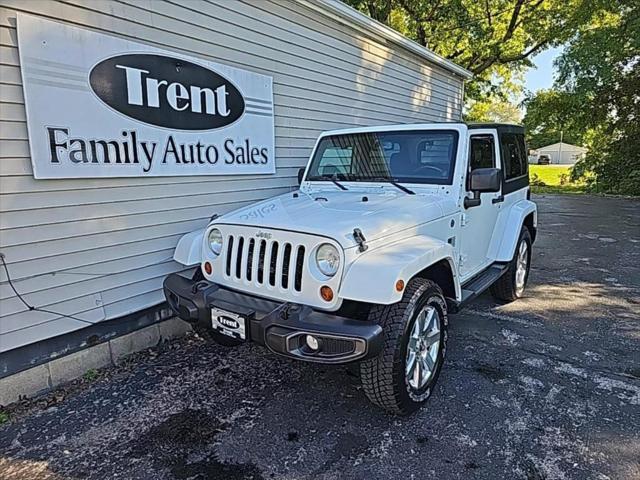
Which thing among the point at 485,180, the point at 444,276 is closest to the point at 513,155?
the point at 485,180

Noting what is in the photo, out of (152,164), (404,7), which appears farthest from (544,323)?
(404,7)

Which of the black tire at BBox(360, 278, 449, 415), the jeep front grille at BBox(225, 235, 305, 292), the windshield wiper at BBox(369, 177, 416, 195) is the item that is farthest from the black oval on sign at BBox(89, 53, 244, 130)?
the black tire at BBox(360, 278, 449, 415)

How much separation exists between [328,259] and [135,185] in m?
1.96

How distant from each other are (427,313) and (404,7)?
1304 cm

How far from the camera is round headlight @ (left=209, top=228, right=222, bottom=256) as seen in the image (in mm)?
2972

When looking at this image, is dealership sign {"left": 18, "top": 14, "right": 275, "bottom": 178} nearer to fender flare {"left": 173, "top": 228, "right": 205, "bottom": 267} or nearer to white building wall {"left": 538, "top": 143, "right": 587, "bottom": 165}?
fender flare {"left": 173, "top": 228, "right": 205, "bottom": 267}

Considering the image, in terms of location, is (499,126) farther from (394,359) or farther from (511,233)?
(394,359)

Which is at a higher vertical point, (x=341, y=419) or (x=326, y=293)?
(x=326, y=293)

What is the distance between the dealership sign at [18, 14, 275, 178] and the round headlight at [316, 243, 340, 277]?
190 centimetres

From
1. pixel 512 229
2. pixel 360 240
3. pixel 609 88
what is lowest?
pixel 512 229

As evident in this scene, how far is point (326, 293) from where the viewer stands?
244 centimetres

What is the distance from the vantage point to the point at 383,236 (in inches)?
105

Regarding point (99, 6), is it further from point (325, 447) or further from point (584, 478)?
point (584, 478)

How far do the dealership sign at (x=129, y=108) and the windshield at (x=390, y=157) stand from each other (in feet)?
3.04
